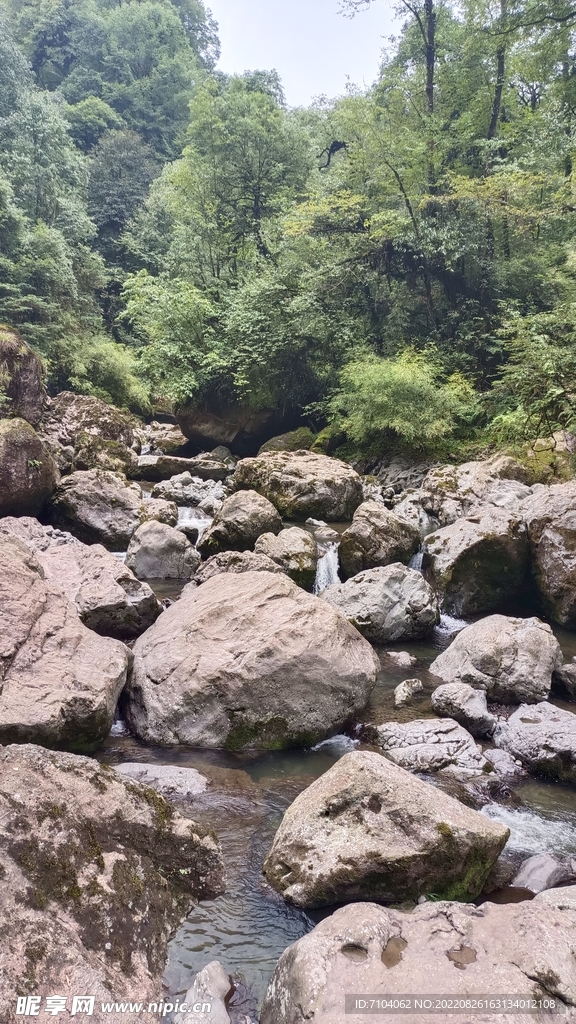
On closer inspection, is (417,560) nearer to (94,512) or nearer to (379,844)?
(94,512)

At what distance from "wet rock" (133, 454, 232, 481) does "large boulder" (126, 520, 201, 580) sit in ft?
23.1

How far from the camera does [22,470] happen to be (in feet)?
37.0

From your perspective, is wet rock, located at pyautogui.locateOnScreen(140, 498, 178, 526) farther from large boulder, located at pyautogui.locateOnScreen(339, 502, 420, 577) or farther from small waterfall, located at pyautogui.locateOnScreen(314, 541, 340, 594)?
large boulder, located at pyautogui.locateOnScreen(339, 502, 420, 577)

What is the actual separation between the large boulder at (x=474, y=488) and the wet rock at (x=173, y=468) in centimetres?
739

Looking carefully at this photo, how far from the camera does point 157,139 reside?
4303 centimetres

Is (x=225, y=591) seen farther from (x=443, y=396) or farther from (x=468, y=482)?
(x=443, y=396)

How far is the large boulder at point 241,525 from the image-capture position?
11156 millimetres

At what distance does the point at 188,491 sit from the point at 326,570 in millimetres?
6214

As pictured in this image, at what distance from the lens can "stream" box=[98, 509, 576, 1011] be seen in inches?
127

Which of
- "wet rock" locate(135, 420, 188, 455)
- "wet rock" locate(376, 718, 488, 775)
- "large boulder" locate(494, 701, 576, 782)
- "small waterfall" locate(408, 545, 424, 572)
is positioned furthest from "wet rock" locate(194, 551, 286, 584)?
"wet rock" locate(135, 420, 188, 455)

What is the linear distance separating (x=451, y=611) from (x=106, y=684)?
6165 mm

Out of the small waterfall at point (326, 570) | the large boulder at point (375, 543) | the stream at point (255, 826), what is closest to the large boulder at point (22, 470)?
the small waterfall at point (326, 570)

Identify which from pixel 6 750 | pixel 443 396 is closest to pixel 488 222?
pixel 443 396

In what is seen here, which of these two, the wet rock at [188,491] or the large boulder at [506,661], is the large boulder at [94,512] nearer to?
the wet rock at [188,491]
